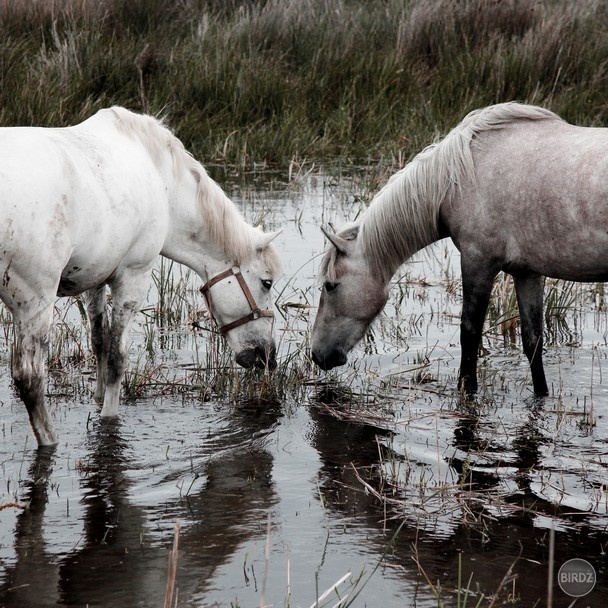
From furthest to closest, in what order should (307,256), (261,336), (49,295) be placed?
(307,256)
(261,336)
(49,295)

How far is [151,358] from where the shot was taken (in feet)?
19.6

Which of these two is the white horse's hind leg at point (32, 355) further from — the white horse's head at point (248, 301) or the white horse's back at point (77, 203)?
the white horse's head at point (248, 301)

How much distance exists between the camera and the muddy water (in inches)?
131

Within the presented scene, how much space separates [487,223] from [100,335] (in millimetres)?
2118

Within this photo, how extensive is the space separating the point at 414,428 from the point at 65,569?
211 cm

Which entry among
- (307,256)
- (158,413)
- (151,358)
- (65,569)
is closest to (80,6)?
(307,256)

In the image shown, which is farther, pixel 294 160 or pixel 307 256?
pixel 294 160

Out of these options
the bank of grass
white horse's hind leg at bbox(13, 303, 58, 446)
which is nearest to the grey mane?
white horse's hind leg at bbox(13, 303, 58, 446)

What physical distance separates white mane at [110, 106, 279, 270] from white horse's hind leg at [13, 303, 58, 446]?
1183 millimetres

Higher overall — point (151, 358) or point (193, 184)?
point (193, 184)

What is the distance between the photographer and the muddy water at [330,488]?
131 inches

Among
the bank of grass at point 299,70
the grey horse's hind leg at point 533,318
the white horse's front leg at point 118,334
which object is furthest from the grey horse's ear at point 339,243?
the bank of grass at point 299,70

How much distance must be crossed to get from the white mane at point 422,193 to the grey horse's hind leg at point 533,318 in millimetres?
561

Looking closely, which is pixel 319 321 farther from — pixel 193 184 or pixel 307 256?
pixel 307 256
